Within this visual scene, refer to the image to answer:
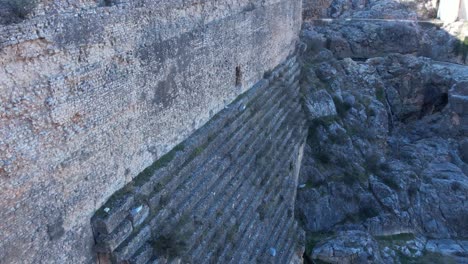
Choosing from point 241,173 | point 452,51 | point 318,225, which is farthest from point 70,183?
point 452,51

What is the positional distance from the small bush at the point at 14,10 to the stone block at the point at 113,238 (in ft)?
8.16

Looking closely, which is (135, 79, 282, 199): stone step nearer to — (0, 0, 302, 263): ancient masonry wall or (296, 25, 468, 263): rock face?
(0, 0, 302, 263): ancient masonry wall

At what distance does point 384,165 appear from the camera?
1519 cm

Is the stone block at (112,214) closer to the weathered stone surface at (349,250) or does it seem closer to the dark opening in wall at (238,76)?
the dark opening in wall at (238,76)

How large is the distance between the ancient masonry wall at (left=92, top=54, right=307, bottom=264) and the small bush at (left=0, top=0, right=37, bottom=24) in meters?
2.29

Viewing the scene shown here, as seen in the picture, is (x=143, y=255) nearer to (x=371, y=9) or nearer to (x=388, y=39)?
(x=388, y=39)

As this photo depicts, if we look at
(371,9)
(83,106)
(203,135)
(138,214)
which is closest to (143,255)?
(138,214)

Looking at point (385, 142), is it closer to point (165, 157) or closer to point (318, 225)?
point (318, 225)

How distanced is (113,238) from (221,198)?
2.80 m

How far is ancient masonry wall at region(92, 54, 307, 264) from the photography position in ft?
18.4

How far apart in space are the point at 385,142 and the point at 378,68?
4.23 metres

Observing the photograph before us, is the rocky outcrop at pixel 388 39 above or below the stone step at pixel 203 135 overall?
below

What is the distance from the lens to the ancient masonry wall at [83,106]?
4.08 metres

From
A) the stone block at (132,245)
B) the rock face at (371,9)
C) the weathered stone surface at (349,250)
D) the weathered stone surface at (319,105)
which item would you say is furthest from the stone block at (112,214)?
the rock face at (371,9)
